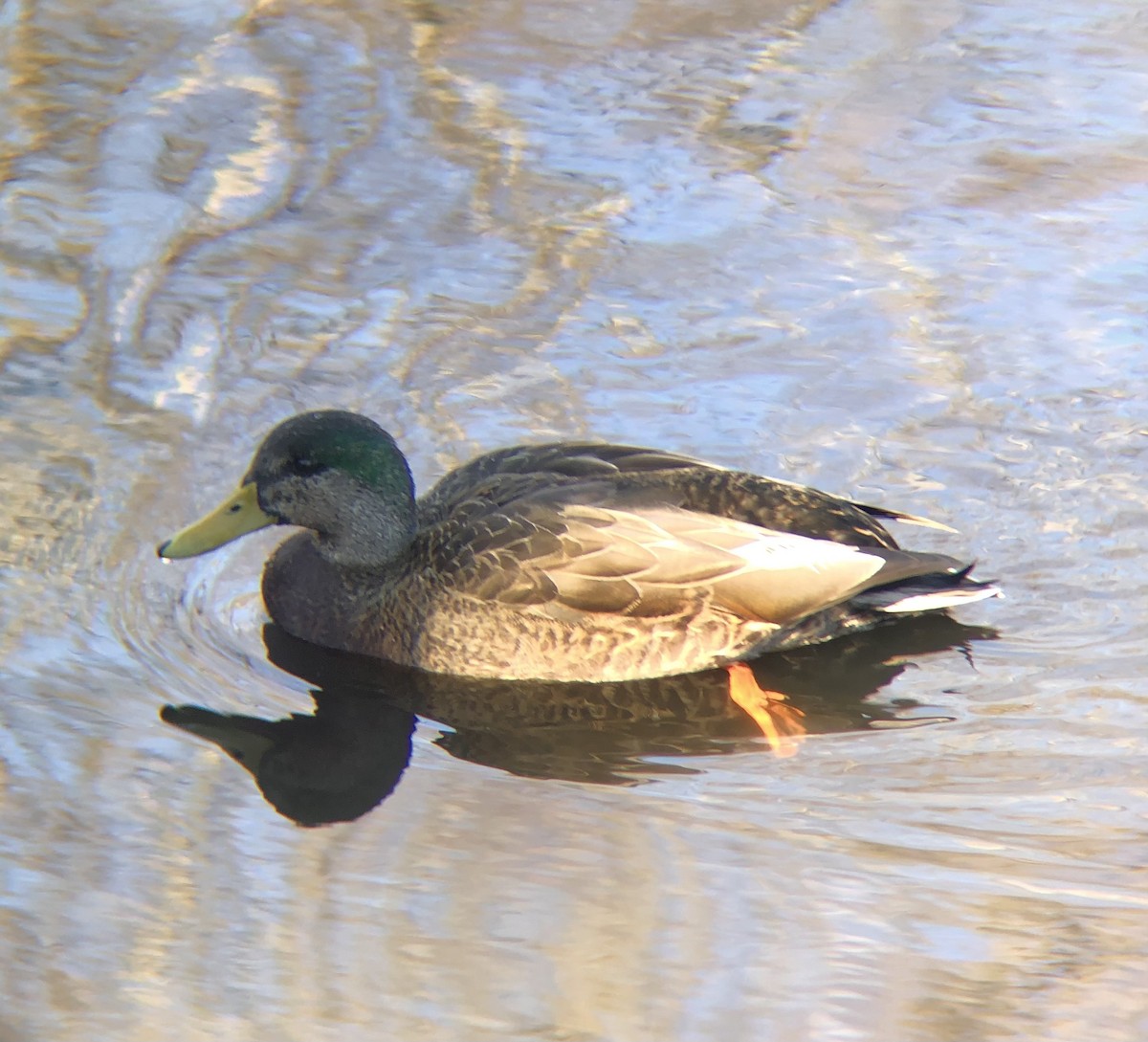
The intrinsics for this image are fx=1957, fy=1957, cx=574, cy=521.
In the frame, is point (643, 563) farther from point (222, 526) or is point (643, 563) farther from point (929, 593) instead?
point (222, 526)

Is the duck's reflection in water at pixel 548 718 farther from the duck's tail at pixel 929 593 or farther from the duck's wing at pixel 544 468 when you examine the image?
the duck's wing at pixel 544 468

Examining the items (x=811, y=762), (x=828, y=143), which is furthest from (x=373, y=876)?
(x=828, y=143)

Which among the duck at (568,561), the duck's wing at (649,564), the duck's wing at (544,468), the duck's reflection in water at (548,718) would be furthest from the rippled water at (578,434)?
the duck's wing at (544,468)

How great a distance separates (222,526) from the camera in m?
5.71

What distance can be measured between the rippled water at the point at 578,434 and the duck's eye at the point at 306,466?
49 cm

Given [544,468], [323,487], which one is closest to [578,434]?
[544,468]

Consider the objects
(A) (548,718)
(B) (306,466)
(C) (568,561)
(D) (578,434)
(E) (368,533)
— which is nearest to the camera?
(A) (548,718)

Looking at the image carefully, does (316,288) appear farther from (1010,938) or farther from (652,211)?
(1010,938)

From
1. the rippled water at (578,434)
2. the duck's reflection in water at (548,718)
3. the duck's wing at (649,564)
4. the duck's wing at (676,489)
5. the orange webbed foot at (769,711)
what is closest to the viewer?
the rippled water at (578,434)

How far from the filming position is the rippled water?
4328 mm

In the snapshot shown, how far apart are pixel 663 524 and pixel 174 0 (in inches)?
211

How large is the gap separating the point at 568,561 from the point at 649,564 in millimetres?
237

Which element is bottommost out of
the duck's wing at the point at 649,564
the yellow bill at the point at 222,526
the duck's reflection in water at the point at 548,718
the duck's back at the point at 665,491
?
the duck's reflection in water at the point at 548,718

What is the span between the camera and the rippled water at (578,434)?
4.33 m
